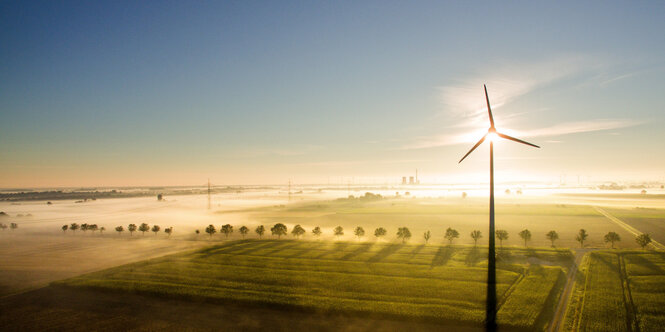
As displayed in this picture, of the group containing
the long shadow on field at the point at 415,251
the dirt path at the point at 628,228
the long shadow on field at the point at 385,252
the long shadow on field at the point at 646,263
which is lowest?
the dirt path at the point at 628,228

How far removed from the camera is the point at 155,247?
357ft

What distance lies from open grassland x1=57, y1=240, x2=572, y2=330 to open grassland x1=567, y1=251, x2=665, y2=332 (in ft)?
15.0

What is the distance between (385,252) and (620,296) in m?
50.1

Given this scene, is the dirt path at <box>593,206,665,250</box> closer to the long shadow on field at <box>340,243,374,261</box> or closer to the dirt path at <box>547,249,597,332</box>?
the dirt path at <box>547,249,597,332</box>

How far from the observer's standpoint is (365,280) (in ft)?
222

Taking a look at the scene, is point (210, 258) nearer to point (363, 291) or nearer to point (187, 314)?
point (187, 314)

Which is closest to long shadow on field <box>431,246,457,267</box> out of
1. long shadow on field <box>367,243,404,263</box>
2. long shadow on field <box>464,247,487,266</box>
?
long shadow on field <box>464,247,487,266</box>

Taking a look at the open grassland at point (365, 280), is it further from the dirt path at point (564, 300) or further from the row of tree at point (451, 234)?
the row of tree at point (451, 234)

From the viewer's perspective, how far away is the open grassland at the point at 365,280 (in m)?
53.4

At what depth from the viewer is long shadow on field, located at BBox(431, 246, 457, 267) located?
80.8 m

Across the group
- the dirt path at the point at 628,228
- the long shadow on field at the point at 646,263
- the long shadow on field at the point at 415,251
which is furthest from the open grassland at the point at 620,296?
the long shadow on field at the point at 415,251

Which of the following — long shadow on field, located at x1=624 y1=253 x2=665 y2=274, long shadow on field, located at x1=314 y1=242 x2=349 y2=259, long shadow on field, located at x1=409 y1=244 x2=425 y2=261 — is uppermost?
long shadow on field, located at x1=624 y1=253 x2=665 y2=274

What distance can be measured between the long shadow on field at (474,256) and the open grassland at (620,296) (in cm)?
2070

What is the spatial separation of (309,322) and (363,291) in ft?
48.3
